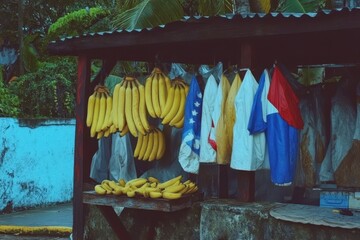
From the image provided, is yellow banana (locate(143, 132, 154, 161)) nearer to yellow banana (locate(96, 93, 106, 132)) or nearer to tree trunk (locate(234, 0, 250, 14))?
yellow banana (locate(96, 93, 106, 132))

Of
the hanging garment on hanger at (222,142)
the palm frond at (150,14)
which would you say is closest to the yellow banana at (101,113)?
the hanging garment on hanger at (222,142)

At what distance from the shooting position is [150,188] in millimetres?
6355

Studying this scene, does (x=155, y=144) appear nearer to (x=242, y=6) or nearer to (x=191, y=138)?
(x=191, y=138)

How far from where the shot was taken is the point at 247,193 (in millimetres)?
6066

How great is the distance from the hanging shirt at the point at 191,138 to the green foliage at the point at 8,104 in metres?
7.43

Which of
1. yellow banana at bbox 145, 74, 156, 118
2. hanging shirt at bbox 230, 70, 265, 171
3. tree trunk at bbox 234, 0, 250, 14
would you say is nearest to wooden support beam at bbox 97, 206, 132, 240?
yellow banana at bbox 145, 74, 156, 118

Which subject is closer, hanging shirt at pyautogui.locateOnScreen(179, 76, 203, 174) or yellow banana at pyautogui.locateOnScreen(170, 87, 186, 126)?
hanging shirt at pyautogui.locateOnScreen(179, 76, 203, 174)

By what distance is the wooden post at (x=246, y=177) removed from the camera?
19.7ft

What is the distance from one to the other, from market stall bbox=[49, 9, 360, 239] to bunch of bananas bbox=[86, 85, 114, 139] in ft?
0.62

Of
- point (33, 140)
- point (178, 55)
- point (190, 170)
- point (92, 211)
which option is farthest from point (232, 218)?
point (33, 140)

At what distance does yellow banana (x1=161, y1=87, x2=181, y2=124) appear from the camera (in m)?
6.50

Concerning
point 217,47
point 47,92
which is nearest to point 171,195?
point 217,47

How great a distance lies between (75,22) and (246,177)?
32.1 ft

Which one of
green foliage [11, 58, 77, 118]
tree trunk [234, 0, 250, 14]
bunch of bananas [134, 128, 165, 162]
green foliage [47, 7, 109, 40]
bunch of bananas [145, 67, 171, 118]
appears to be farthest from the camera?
green foliage [47, 7, 109, 40]
